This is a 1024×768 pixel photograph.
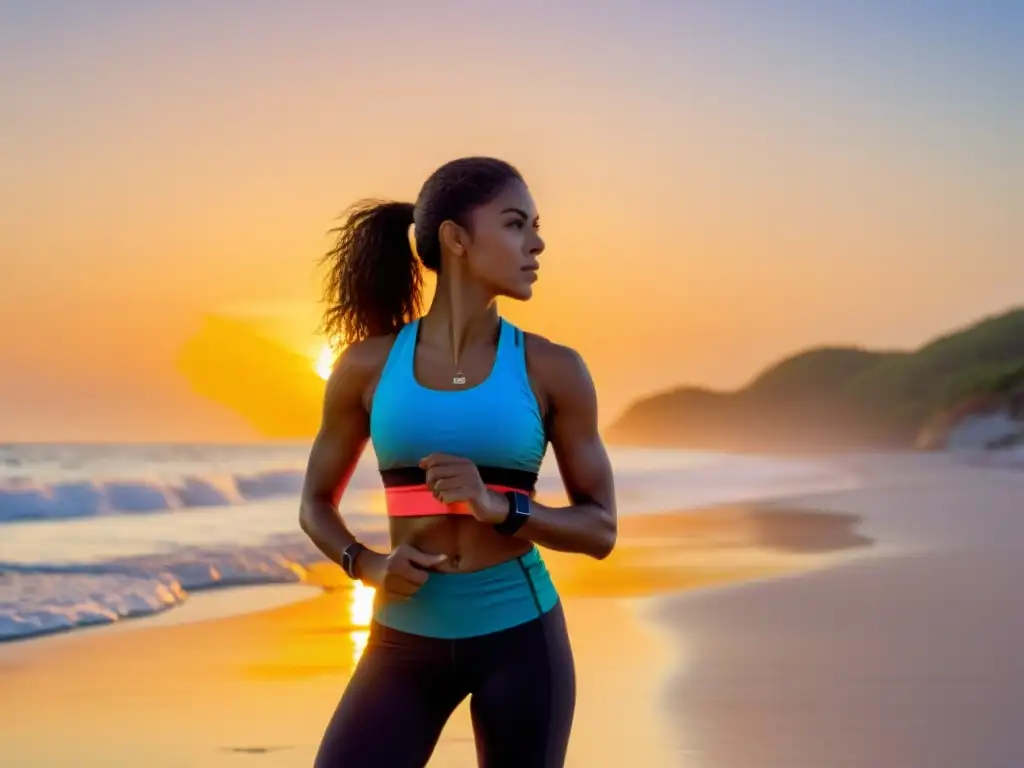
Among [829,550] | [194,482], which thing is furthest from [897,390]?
[829,550]

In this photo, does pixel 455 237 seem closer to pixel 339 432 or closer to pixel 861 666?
pixel 339 432

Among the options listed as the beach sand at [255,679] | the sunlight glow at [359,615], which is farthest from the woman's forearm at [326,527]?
the sunlight glow at [359,615]

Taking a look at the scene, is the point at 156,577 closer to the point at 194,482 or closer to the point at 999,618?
the point at 999,618

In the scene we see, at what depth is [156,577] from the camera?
11.6 meters

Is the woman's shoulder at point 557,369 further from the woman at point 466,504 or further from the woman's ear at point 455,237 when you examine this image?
the woman's ear at point 455,237

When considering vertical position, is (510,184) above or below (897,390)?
above

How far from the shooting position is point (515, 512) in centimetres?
281

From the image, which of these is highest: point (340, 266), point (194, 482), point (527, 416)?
point (340, 266)

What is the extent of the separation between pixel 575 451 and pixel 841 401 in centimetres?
12277

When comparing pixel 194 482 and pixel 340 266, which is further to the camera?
pixel 194 482

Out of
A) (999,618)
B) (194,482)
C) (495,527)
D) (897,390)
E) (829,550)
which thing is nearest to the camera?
(495,527)

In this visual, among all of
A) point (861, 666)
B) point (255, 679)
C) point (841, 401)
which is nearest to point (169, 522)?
point (255, 679)

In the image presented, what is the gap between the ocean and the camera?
10570 mm

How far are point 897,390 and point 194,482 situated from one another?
3703 inches
